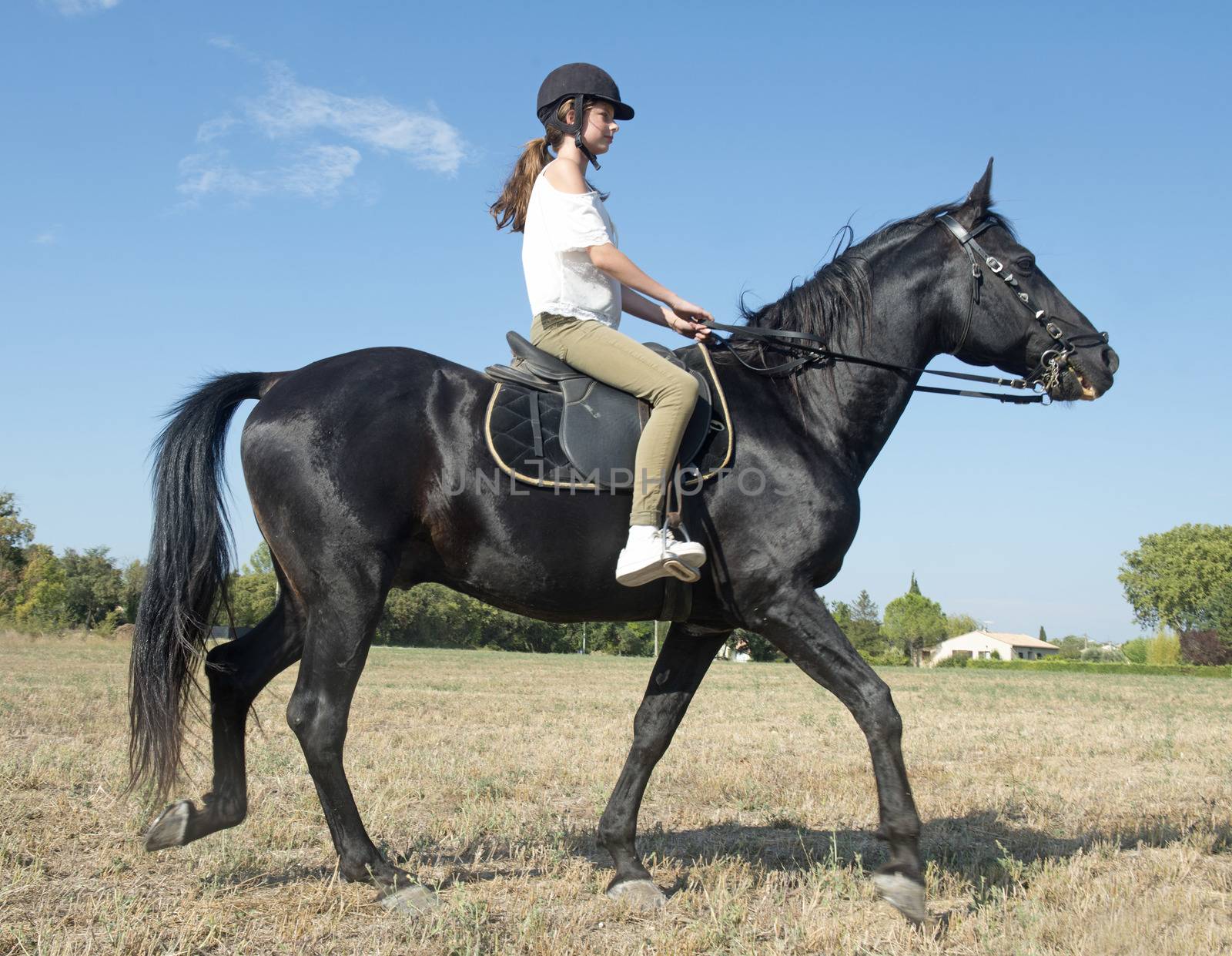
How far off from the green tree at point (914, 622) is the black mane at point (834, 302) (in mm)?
118994

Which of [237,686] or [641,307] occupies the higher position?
[641,307]

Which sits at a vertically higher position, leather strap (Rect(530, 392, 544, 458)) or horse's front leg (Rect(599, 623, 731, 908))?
leather strap (Rect(530, 392, 544, 458))

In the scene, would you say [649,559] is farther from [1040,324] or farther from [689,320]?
[1040,324]

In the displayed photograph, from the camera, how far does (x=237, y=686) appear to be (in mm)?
4785

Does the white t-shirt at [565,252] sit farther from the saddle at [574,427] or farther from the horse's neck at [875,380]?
the horse's neck at [875,380]

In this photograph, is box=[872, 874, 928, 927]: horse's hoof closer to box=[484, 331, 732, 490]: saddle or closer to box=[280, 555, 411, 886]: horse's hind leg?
box=[484, 331, 732, 490]: saddle

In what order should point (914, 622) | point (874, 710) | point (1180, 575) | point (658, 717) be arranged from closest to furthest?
point (874, 710) → point (658, 717) → point (1180, 575) → point (914, 622)

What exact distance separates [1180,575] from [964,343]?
112509 mm

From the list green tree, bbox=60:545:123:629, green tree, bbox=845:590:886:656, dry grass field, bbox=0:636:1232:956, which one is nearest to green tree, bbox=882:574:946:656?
green tree, bbox=845:590:886:656

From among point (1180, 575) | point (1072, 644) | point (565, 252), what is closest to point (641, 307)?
point (565, 252)

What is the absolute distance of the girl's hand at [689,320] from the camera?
15.4ft

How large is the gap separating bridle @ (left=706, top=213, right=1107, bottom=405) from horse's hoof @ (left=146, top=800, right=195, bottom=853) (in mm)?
3537

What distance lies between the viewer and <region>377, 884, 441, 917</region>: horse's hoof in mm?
4051

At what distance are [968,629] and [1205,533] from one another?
75.6 metres
